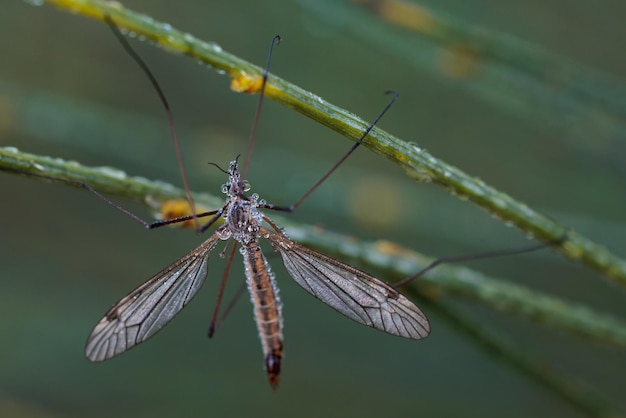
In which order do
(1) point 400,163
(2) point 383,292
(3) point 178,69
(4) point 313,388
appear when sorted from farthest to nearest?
(3) point 178,69 → (4) point 313,388 → (2) point 383,292 → (1) point 400,163

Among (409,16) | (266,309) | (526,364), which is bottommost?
(526,364)

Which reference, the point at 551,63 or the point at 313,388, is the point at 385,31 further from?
the point at 313,388

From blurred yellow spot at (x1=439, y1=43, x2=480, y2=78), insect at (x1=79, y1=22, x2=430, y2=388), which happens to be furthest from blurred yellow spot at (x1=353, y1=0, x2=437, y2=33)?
insect at (x1=79, y1=22, x2=430, y2=388)

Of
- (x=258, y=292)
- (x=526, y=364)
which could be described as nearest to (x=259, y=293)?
(x=258, y=292)

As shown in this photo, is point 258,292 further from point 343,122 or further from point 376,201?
point 376,201

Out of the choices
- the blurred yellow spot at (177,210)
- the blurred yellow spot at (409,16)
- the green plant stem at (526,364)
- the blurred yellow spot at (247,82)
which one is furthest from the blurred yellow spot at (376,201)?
the blurred yellow spot at (247,82)

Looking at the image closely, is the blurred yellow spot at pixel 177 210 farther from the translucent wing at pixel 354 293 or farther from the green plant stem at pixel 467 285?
the translucent wing at pixel 354 293

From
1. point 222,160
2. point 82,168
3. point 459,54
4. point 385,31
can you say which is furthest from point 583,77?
point 82,168
